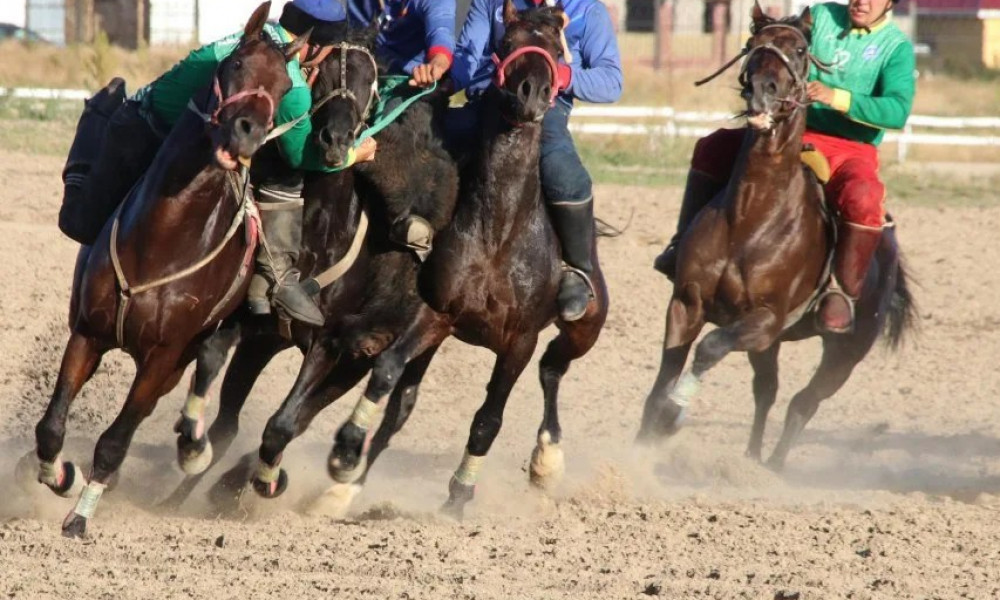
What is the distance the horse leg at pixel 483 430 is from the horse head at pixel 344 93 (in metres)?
1.26

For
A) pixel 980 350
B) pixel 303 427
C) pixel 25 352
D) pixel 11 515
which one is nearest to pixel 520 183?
pixel 303 427

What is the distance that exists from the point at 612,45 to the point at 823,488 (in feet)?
9.42

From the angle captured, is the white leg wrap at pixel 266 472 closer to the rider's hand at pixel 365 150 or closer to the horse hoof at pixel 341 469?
the horse hoof at pixel 341 469

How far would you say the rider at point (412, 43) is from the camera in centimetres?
651

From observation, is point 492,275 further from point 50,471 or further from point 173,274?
point 50,471

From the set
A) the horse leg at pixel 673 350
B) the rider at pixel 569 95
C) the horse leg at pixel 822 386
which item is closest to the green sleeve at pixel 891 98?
the horse leg at pixel 673 350

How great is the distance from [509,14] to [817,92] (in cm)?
179

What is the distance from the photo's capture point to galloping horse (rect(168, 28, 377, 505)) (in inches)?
240

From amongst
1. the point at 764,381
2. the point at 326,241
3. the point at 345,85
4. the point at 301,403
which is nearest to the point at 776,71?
the point at 345,85

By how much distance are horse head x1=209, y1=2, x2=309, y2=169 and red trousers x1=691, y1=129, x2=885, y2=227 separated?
9.48ft

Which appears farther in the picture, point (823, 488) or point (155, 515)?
point (823, 488)

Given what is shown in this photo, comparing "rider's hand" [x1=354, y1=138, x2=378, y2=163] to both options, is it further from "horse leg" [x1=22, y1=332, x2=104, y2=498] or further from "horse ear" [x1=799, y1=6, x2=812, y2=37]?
"horse ear" [x1=799, y1=6, x2=812, y2=37]

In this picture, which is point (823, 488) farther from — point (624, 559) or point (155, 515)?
point (155, 515)

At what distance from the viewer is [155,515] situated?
22.0 ft
